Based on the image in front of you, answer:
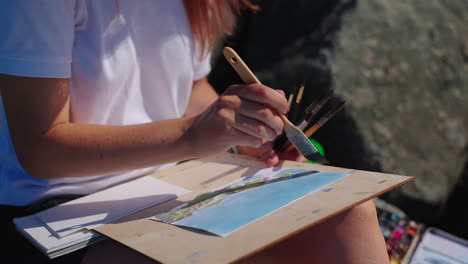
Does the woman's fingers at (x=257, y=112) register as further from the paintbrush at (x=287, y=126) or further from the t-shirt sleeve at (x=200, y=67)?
the t-shirt sleeve at (x=200, y=67)

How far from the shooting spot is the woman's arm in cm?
65

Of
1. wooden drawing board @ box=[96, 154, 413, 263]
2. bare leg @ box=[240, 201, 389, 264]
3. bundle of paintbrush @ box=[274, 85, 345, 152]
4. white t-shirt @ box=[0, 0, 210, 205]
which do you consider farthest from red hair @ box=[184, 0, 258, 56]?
bare leg @ box=[240, 201, 389, 264]

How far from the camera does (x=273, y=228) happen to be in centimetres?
56

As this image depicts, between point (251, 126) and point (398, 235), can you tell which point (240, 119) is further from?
point (398, 235)

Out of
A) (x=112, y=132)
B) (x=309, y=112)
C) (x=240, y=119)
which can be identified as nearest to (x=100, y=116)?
(x=112, y=132)

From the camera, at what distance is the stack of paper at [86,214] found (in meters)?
Answer: 0.62

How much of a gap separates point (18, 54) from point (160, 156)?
A: 0.86 feet

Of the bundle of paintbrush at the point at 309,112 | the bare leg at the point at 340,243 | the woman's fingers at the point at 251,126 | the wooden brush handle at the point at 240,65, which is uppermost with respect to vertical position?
the wooden brush handle at the point at 240,65

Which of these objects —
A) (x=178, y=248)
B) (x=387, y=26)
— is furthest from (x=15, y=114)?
(x=387, y=26)

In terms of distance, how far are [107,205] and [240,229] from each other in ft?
0.88

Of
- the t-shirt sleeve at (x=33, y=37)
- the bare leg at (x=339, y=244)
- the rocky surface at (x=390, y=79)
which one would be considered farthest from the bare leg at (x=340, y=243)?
the rocky surface at (x=390, y=79)

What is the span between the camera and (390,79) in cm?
162

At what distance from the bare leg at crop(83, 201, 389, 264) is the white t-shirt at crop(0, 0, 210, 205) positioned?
219mm

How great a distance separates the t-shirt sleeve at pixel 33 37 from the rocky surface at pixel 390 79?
110 cm
